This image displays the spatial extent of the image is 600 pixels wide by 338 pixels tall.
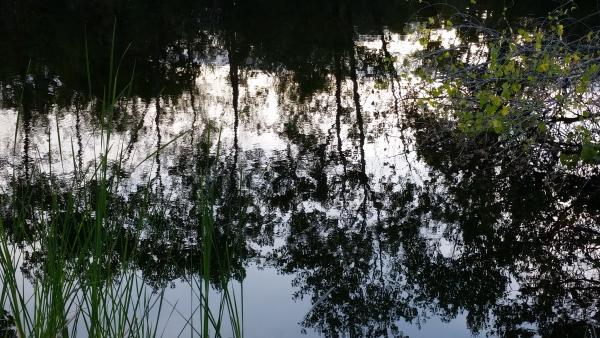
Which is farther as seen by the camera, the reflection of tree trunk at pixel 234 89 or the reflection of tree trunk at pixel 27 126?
the reflection of tree trunk at pixel 234 89

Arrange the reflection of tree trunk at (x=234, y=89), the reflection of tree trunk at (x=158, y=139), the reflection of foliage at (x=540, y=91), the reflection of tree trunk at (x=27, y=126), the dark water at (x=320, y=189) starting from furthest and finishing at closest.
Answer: the reflection of tree trunk at (x=234, y=89), the reflection of tree trunk at (x=27, y=126), the reflection of tree trunk at (x=158, y=139), the reflection of foliage at (x=540, y=91), the dark water at (x=320, y=189)

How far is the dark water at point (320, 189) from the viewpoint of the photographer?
3.84m

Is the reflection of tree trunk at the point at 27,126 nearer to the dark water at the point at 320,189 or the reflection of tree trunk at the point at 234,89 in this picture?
the dark water at the point at 320,189

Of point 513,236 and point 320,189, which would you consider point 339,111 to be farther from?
point 513,236

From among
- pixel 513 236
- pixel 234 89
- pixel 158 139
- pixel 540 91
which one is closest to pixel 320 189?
pixel 513 236

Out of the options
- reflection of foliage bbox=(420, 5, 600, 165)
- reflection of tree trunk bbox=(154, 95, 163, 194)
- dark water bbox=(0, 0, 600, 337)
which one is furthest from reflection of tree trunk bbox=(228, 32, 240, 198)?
reflection of foliage bbox=(420, 5, 600, 165)

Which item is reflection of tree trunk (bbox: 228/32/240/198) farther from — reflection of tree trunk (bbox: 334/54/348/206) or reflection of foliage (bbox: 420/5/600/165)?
reflection of foliage (bbox: 420/5/600/165)

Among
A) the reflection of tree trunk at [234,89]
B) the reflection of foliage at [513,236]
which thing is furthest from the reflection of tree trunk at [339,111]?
the reflection of tree trunk at [234,89]

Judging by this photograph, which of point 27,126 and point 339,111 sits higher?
point 339,111

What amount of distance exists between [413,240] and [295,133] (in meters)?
2.52

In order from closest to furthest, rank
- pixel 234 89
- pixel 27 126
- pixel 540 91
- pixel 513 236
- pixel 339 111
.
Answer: pixel 540 91 → pixel 513 236 → pixel 27 126 → pixel 339 111 → pixel 234 89

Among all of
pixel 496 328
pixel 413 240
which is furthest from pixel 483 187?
pixel 496 328

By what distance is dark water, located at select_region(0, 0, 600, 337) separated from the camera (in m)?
3.84

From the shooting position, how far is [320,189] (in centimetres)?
552
